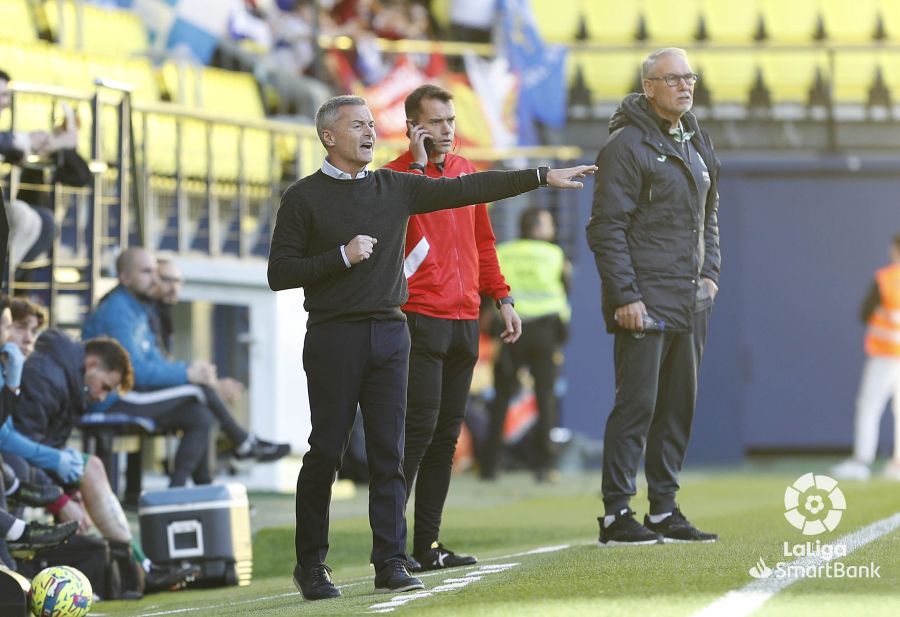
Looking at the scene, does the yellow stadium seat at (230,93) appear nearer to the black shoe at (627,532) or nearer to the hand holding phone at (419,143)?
the hand holding phone at (419,143)

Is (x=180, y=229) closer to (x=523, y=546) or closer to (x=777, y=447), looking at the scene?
(x=523, y=546)

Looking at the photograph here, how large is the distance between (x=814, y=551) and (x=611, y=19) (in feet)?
46.8

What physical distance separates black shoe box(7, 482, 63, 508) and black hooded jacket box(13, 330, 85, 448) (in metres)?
0.32

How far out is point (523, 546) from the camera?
307 inches

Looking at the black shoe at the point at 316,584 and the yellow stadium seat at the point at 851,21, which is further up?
the yellow stadium seat at the point at 851,21

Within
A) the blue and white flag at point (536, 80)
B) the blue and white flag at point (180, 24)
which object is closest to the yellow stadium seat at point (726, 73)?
the blue and white flag at point (536, 80)

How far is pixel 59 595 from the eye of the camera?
19.5 feet

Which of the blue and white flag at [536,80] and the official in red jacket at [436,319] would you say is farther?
the blue and white flag at [536,80]

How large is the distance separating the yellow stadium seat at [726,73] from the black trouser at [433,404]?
12.6 m

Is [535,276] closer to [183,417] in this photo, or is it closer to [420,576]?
[183,417]

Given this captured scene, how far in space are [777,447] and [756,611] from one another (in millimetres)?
11559

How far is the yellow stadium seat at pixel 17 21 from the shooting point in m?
13.6

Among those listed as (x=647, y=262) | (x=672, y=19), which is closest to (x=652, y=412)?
(x=647, y=262)

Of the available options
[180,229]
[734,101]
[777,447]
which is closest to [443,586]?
[180,229]
